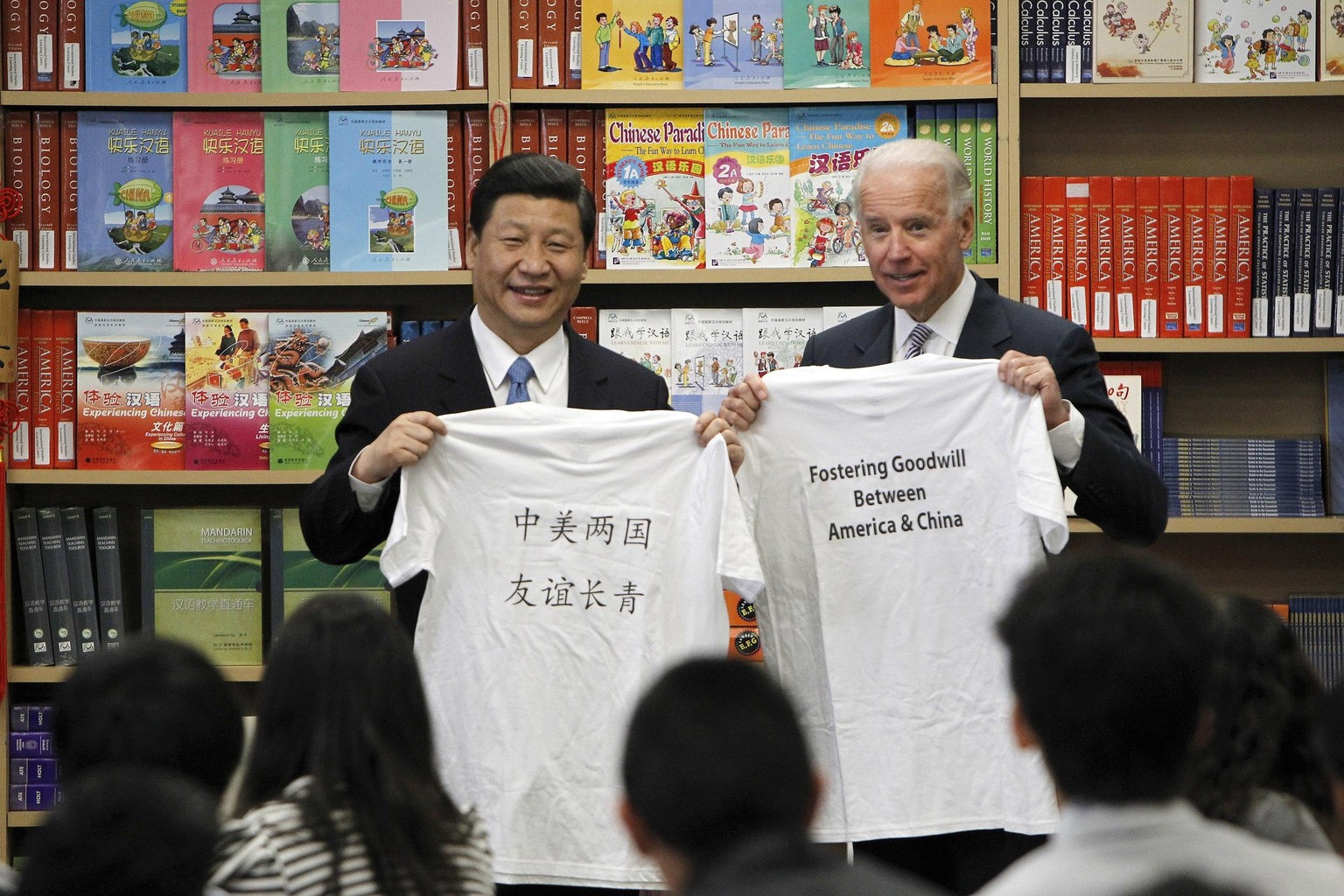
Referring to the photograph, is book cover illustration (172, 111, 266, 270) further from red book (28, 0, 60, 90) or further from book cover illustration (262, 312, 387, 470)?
red book (28, 0, 60, 90)

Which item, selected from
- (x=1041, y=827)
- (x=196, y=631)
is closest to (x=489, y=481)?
(x=1041, y=827)

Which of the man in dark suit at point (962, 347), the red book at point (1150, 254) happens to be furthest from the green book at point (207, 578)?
the red book at point (1150, 254)

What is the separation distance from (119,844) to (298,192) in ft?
8.34

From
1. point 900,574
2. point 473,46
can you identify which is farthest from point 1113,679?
point 473,46

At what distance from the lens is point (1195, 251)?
130 inches

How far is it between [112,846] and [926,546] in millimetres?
1420

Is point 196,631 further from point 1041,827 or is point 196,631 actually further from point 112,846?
point 112,846

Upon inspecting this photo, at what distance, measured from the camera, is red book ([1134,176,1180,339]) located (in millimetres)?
3311

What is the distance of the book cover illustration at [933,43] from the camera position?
3.28 m

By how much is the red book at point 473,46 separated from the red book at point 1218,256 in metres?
1.75

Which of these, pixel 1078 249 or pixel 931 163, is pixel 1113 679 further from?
pixel 1078 249

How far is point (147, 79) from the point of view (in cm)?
334

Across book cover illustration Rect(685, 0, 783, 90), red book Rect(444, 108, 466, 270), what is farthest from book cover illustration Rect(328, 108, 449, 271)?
book cover illustration Rect(685, 0, 783, 90)

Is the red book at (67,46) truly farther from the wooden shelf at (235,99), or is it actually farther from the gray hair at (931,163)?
the gray hair at (931,163)
